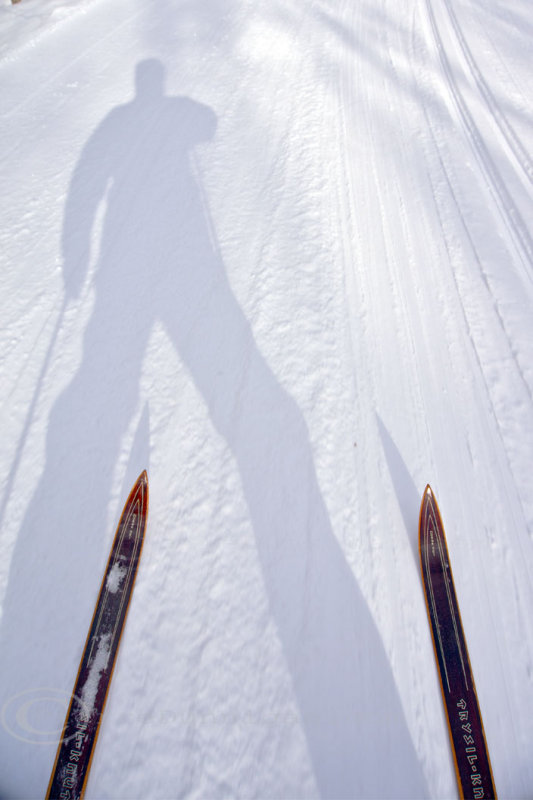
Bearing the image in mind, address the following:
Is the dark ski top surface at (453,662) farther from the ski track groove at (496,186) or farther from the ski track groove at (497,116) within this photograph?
the ski track groove at (497,116)

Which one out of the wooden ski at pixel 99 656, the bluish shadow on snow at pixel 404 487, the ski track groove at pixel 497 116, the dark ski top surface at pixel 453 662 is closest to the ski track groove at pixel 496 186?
the ski track groove at pixel 497 116

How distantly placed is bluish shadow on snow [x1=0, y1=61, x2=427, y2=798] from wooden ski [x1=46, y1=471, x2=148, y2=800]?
10 centimetres

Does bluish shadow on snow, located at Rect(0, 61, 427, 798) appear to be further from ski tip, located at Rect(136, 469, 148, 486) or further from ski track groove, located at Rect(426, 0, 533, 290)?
ski track groove, located at Rect(426, 0, 533, 290)

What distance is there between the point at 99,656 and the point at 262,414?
67.2 inches

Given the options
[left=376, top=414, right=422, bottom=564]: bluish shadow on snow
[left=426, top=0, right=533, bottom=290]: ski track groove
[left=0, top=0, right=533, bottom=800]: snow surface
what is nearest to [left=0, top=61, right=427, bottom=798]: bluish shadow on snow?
[left=0, top=0, right=533, bottom=800]: snow surface

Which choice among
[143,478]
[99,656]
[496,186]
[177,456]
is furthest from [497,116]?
[99,656]

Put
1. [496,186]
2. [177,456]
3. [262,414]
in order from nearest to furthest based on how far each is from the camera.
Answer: [177,456]
[262,414]
[496,186]

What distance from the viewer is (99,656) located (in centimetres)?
219

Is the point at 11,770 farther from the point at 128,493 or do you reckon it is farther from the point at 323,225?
the point at 323,225

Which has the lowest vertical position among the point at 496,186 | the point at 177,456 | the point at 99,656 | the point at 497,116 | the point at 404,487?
the point at 99,656

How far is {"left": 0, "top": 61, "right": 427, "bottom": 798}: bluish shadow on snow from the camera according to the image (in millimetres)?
2113

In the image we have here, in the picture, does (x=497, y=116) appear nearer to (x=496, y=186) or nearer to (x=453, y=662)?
(x=496, y=186)

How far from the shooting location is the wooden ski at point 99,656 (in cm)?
195

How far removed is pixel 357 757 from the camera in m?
2.02
